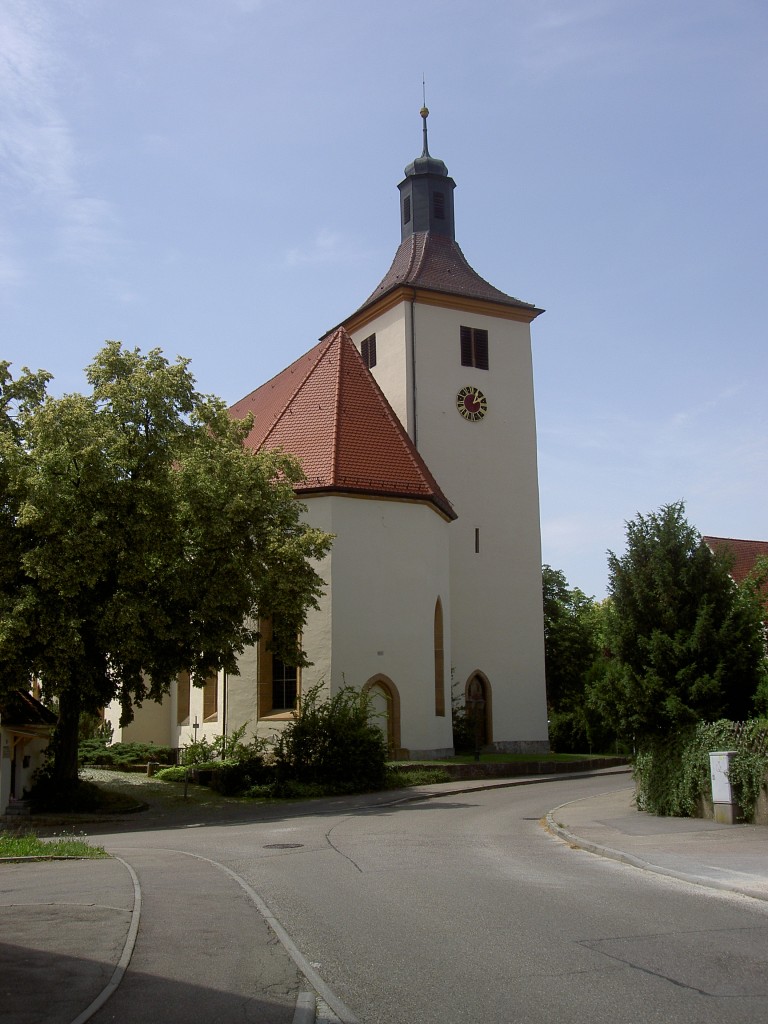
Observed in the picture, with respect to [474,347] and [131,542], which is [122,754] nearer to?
[131,542]

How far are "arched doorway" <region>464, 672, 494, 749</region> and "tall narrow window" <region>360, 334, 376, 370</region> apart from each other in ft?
39.5

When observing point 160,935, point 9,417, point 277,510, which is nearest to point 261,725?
point 277,510

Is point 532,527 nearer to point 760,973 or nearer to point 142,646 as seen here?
Answer: point 142,646

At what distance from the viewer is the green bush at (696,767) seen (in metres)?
14.6

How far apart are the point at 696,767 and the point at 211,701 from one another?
61.5ft

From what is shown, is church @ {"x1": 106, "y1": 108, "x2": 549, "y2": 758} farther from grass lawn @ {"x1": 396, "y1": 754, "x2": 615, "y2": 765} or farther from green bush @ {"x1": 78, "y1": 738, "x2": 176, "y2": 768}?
green bush @ {"x1": 78, "y1": 738, "x2": 176, "y2": 768}

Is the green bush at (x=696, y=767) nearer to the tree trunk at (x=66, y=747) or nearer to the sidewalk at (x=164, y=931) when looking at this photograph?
the sidewalk at (x=164, y=931)

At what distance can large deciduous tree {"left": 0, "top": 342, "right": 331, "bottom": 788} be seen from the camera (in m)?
19.3

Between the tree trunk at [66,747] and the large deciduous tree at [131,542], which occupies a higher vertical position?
the large deciduous tree at [131,542]

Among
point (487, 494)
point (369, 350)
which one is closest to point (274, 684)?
point (487, 494)

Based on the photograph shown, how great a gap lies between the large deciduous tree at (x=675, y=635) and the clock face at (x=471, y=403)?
1968 cm

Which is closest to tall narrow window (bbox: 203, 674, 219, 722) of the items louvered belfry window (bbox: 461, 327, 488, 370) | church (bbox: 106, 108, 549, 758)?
church (bbox: 106, 108, 549, 758)

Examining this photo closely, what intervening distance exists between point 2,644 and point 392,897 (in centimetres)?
1134

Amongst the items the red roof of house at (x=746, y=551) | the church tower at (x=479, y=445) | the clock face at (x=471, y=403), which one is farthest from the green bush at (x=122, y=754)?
the red roof of house at (x=746, y=551)
